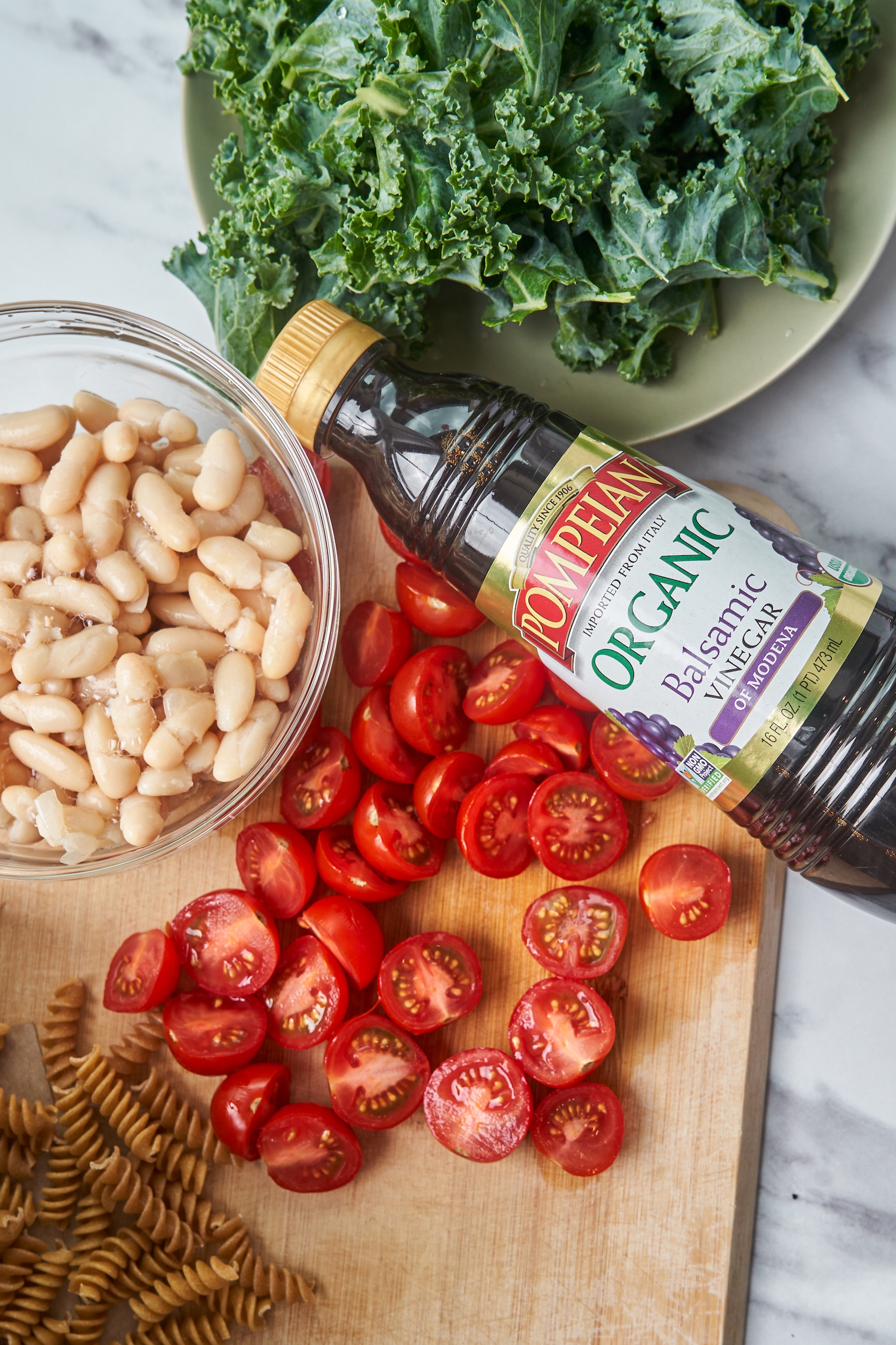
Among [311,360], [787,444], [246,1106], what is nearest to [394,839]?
[246,1106]

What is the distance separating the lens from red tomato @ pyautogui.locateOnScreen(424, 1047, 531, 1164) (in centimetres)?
186

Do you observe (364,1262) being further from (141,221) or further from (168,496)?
(141,221)

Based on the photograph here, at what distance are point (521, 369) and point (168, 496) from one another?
2.43 ft

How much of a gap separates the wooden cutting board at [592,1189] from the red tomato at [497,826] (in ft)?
0.25

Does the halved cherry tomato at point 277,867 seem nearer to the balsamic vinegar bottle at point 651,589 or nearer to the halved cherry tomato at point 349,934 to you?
the halved cherry tomato at point 349,934

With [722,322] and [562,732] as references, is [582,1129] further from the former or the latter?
[722,322]

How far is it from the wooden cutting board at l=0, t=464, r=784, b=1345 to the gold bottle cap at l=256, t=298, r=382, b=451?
946mm

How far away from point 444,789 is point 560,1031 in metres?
0.50

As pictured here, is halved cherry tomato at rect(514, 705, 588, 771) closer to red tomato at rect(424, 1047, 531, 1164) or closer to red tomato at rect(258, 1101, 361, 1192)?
red tomato at rect(424, 1047, 531, 1164)

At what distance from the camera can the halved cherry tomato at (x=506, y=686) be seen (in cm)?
196

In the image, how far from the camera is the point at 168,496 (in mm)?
1752

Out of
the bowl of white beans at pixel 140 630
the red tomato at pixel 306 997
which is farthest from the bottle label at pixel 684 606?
the red tomato at pixel 306 997

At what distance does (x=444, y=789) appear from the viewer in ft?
6.42

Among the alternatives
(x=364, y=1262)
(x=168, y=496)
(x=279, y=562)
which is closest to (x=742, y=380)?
(x=279, y=562)
